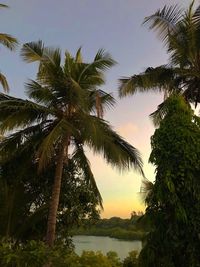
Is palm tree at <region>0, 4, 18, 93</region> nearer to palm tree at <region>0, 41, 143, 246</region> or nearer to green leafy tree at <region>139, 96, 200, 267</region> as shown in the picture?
palm tree at <region>0, 41, 143, 246</region>

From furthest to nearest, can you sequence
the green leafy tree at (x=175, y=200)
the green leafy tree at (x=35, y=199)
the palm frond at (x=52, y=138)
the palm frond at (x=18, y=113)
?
the green leafy tree at (x=35, y=199) < the palm frond at (x=18, y=113) < the palm frond at (x=52, y=138) < the green leafy tree at (x=175, y=200)

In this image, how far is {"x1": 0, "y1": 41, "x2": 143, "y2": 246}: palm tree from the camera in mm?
12531

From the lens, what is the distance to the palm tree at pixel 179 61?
12930 millimetres

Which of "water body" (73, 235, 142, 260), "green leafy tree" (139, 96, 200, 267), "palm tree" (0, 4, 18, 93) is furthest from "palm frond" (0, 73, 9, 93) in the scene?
"water body" (73, 235, 142, 260)

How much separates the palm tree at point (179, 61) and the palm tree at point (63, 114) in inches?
62.6

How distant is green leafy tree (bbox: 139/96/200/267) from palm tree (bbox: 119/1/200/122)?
156 inches

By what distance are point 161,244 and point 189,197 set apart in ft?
3.75

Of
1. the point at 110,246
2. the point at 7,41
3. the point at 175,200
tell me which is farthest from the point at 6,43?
the point at 110,246

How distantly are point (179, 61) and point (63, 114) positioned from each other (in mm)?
4013

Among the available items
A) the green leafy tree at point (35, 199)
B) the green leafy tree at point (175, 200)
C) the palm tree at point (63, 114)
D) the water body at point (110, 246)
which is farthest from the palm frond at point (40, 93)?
the water body at point (110, 246)

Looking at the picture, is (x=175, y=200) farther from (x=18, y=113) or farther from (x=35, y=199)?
(x=35, y=199)

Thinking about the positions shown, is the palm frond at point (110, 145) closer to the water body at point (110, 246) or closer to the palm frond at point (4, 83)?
the palm frond at point (4, 83)

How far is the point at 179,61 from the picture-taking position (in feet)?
43.5

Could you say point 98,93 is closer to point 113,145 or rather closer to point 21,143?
point 113,145
